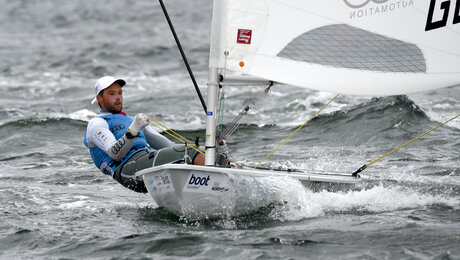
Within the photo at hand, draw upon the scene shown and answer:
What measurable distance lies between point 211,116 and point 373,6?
56.0 inches

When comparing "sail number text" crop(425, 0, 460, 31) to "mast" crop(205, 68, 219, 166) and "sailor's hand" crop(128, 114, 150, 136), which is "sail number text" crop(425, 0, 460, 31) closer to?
"mast" crop(205, 68, 219, 166)

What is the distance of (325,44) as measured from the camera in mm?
5180

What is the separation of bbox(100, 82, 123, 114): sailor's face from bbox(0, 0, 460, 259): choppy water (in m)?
0.88

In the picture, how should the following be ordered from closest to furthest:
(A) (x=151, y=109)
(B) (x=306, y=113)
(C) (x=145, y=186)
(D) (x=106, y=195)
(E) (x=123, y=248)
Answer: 1. (E) (x=123, y=248)
2. (C) (x=145, y=186)
3. (D) (x=106, y=195)
4. (B) (x=306, y=113)
5. (A) (x=151, y=109)

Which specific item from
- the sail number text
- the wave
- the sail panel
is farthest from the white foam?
the sail number text

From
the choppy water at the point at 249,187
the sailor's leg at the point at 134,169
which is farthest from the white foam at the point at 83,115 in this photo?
the sailor's leg at the point at 134,169

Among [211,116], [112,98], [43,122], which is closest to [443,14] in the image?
[211,116]

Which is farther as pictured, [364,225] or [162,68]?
[162,68]

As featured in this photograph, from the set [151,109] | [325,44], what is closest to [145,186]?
[325,44]

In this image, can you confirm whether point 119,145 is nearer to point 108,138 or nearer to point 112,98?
point 108,138

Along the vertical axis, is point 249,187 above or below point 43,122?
above

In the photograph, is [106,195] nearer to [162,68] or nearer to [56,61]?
[162,68]

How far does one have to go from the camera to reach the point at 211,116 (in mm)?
5203

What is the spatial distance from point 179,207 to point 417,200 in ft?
6.35
